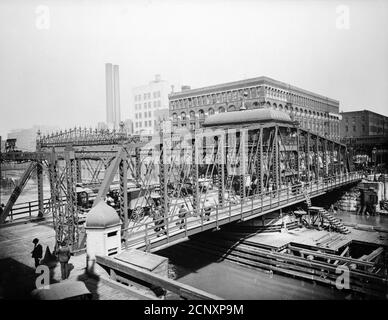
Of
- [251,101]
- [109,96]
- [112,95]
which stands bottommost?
[251,101]

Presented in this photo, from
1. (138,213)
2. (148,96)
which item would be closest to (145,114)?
(148,96)

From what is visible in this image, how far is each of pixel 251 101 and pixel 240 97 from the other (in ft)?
8.38

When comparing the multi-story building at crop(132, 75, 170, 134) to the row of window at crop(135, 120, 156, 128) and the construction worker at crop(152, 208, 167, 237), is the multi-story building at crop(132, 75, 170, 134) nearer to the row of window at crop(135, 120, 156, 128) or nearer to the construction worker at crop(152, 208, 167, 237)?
the row of window at crop(135, 120, 156, 128)

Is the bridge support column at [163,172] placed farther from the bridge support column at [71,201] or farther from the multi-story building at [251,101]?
the multi-story building at [251,101]

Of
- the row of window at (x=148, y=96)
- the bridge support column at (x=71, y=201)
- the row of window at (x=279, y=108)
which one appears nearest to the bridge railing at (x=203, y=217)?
the bridge support column at (x=71, y=201)

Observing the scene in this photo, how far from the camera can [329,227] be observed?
25.6 metres

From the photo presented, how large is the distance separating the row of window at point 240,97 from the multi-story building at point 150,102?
776 inches

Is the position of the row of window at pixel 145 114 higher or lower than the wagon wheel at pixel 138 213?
higher

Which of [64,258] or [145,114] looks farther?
[145,114]

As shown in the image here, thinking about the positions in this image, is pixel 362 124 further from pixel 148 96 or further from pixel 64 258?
pixel 64 258

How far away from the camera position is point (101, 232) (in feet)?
36.7

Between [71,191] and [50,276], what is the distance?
3.90m

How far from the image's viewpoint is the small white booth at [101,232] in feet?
37.0
